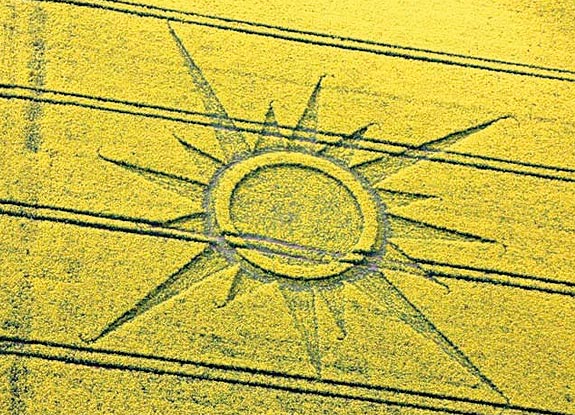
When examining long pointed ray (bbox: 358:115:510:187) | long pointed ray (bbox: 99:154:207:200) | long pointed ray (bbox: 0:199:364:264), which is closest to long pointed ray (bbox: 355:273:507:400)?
long pointed ray (bbox: 0:199:364:264)

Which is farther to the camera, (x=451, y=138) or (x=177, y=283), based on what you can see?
(x=451, y=138)

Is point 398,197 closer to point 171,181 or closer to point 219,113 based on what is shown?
point 219,113

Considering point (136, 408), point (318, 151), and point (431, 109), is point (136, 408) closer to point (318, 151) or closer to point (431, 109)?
point (318, 151)

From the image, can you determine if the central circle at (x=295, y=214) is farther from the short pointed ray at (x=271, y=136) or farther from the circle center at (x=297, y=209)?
the short pointed ray at (x=271, y=136)

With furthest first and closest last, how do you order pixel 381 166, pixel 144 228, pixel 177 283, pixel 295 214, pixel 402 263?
pixel 381 166 → pixel 295 214 → pixel 402 263 → pixel 144 228 → pixel 177 283

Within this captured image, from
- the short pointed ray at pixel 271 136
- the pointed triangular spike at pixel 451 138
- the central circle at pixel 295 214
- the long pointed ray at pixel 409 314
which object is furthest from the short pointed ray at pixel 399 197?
the short pointed ray at pixel 271 136

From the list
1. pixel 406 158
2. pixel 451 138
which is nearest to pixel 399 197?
pixel 406 158

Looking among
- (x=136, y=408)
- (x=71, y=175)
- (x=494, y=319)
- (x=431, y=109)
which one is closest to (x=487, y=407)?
(x=494, y=319)
